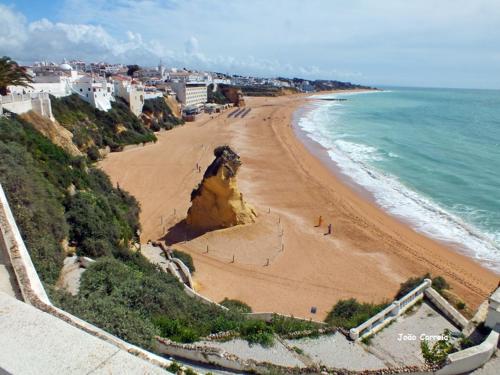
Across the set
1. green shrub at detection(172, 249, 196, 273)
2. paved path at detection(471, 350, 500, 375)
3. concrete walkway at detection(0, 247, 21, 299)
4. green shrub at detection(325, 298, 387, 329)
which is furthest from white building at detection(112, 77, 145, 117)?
paved path at detection(471, 350, 500, 375)

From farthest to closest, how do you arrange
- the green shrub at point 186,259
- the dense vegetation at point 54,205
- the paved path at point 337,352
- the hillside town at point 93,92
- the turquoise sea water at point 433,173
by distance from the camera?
the hillside town at point 93,92
the turquoise sea water at point 433,173
the green shrub at point 186,259
the dense vegetation at point 54,205
the paved path at point 337,352

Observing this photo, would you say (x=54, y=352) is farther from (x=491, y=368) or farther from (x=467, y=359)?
(x=491, y=368)

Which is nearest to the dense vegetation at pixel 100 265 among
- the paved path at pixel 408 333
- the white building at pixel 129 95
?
the paved path at pixel 408 333

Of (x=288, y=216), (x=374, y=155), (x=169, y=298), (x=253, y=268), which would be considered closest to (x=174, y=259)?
(x=253, y=268)

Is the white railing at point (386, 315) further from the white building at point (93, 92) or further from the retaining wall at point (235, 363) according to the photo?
the white building at point (93, 92)

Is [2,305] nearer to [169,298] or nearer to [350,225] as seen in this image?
[169,298]

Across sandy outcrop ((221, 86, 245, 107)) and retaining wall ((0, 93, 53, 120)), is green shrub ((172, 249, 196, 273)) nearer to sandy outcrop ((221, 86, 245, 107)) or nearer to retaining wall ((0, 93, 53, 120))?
retaining wall ((0, 93, 53, 120))

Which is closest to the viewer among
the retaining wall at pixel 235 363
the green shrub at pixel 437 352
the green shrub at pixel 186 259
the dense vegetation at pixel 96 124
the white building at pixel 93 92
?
→ the retaining wall at pixel 235 363
